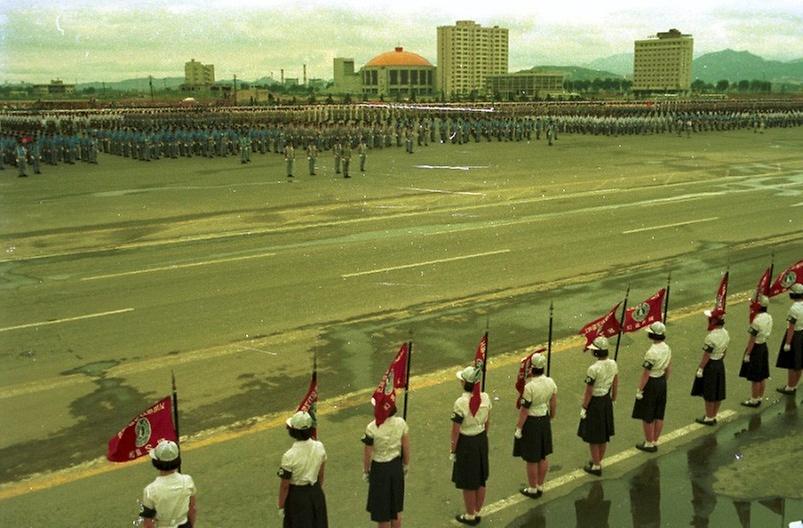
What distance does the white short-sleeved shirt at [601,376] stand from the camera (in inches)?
280

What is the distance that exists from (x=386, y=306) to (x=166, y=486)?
8.10 m

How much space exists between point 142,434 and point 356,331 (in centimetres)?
662

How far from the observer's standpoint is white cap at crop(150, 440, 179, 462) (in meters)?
4.95

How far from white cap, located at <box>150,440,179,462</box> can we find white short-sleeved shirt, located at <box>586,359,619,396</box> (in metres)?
3.79

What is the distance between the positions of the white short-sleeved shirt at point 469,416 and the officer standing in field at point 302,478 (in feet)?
4.18

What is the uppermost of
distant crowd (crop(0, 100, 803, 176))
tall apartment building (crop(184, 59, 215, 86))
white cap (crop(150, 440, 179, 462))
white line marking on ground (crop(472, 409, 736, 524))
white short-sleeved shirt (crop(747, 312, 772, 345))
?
tall apartment building (crop(184, 59, 215, 86))

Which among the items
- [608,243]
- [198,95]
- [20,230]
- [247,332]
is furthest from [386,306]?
[198,95]

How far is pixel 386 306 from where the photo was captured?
12961mm

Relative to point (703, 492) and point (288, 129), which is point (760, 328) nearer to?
point (703, 492)

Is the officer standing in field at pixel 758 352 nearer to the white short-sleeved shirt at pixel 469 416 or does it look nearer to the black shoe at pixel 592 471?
the black shoe at pixel 592 471

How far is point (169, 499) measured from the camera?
4965 millimetres

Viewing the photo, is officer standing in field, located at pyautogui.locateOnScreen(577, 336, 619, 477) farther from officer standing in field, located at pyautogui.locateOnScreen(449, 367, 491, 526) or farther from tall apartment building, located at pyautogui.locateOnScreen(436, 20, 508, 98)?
tall apartment building, located at pyautogui.locateOnScreen(436, 20, 508, 98)

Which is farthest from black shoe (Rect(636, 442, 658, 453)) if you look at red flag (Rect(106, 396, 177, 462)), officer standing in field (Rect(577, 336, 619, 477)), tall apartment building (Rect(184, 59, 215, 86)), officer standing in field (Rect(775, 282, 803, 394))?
tall apartment building (Rect(184, 59, 215, 86))

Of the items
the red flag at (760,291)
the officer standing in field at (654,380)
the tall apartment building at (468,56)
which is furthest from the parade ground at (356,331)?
the tall apartment building at (468,56)
